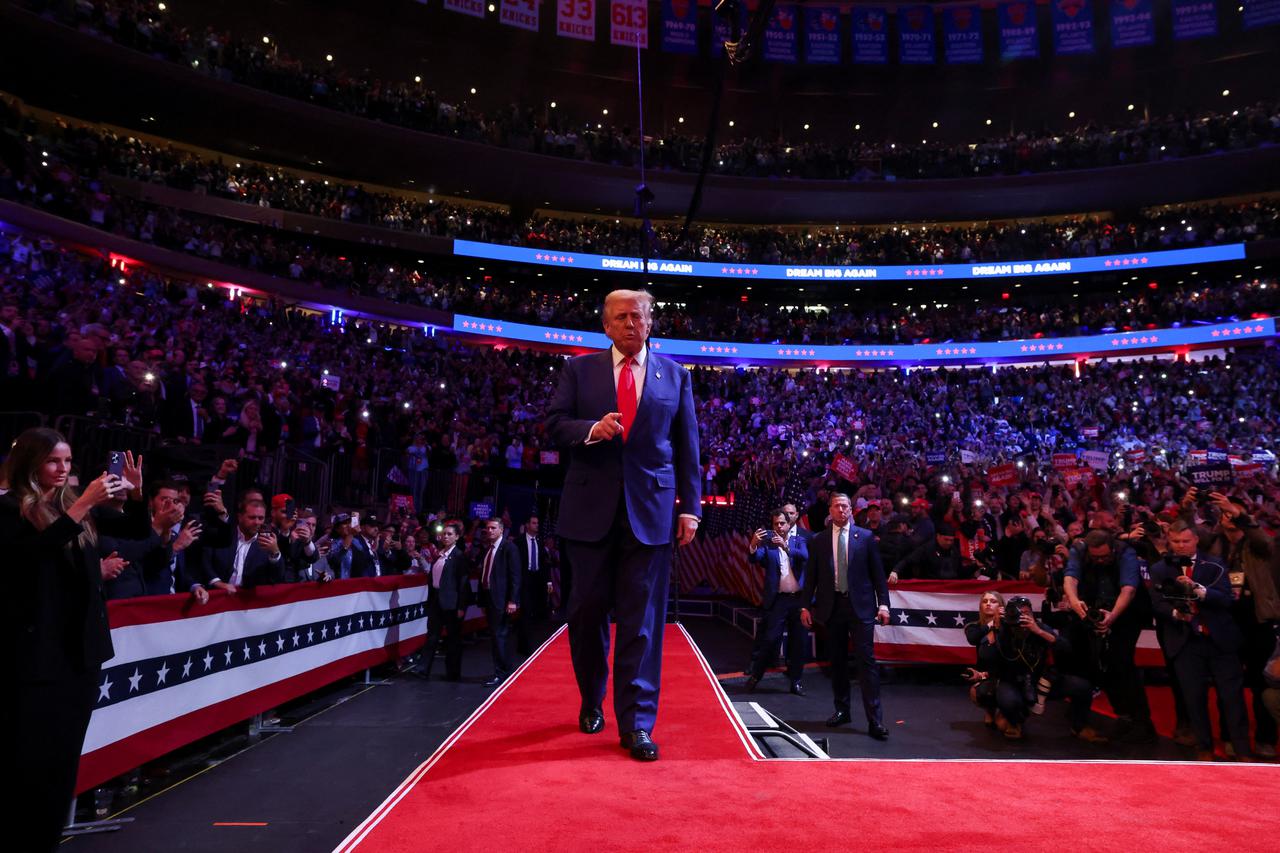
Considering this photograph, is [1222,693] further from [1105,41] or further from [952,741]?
[1105,41]

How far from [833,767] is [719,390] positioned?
23856 mm

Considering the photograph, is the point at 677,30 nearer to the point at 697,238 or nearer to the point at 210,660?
the point at 697,238

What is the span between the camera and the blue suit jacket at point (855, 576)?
6902 millimetres

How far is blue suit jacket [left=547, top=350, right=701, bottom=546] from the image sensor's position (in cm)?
302

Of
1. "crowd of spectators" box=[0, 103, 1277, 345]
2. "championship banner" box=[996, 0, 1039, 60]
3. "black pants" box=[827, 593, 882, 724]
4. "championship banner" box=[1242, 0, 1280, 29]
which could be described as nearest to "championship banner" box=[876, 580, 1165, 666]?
"black pants" box=[827, 593, 882, 724]

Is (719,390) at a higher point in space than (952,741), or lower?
higher

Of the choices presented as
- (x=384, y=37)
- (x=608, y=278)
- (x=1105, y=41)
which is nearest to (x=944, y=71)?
(x=1105, y=41)

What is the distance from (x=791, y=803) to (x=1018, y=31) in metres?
35.2

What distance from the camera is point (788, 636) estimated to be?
9.09 meters

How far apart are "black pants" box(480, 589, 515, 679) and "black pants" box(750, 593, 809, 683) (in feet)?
9.90

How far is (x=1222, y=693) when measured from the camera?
583 centimetres

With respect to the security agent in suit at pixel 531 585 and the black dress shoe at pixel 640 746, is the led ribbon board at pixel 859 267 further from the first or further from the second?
the black dress shoe at pixel 640 746

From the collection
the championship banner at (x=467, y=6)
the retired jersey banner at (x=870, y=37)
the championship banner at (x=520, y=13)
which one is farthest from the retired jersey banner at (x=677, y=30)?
the championship banner at (x=467, y=6)

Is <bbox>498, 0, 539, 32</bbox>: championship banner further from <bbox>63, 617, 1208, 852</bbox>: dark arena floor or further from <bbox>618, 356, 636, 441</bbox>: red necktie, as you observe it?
<bbox>618, 356, 636, 441</bbox>: red necktie
